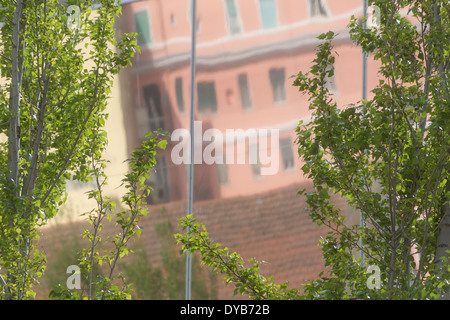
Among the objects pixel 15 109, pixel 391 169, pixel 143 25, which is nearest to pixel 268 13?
pixel 143 25

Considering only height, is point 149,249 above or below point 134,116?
below

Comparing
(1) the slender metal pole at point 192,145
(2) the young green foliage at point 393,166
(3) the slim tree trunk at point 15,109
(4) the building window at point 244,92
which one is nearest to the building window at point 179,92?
(1) the slender metal pole at point 192,145

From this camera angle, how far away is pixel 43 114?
15.6 ft

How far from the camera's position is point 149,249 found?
8164 mm

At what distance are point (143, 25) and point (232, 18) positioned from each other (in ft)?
3.20

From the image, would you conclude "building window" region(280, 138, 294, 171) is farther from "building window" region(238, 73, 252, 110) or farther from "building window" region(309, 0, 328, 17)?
"building window" region(309, 0, 328, 17)

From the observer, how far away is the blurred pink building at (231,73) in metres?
7.73

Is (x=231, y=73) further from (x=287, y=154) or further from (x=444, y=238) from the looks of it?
(x=444, y=238)

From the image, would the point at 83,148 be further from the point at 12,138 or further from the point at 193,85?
the point at 193,85

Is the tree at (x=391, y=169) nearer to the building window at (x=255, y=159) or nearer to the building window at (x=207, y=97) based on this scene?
the building window at (x=255, y=159)

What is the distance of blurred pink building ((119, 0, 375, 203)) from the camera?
7727 millimetres
